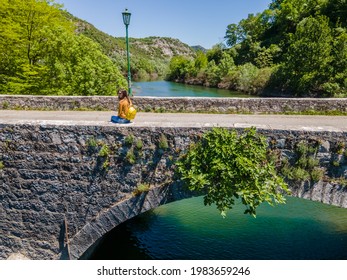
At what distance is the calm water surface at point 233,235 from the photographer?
340 inches

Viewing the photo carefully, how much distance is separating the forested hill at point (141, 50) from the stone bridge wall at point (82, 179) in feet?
171

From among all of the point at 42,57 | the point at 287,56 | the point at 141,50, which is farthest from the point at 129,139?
the point at 141,50

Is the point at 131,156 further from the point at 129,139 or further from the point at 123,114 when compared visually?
the point at 123,114

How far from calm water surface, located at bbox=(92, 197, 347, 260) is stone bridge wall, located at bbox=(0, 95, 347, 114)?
3606 millimetres

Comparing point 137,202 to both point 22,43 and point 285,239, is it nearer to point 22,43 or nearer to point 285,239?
point 285,239

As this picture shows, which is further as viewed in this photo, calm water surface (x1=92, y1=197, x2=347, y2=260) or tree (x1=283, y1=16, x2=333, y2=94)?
tree (x1=283, y1=16, x2=333, y2=94)

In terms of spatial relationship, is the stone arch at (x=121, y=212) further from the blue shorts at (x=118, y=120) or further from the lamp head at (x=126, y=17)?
the lamp head at (x=126, y=17)

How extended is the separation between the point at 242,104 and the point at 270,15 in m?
61.1

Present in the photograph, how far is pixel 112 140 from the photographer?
19.9 feet

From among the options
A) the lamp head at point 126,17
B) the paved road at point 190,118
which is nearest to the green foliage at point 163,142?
the paved road at point 190,118

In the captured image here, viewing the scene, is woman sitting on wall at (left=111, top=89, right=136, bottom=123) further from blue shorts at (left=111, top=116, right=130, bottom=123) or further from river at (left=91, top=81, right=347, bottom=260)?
river at (left=91, top=81, right=347, bottom=260)

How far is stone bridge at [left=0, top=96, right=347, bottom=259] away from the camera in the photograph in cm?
578

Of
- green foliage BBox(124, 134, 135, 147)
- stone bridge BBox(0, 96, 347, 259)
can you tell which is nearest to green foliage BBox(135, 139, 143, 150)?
stone bridge BBox(0, 96, 347, 259)

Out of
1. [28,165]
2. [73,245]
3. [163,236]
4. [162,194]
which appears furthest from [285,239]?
[28,165]
